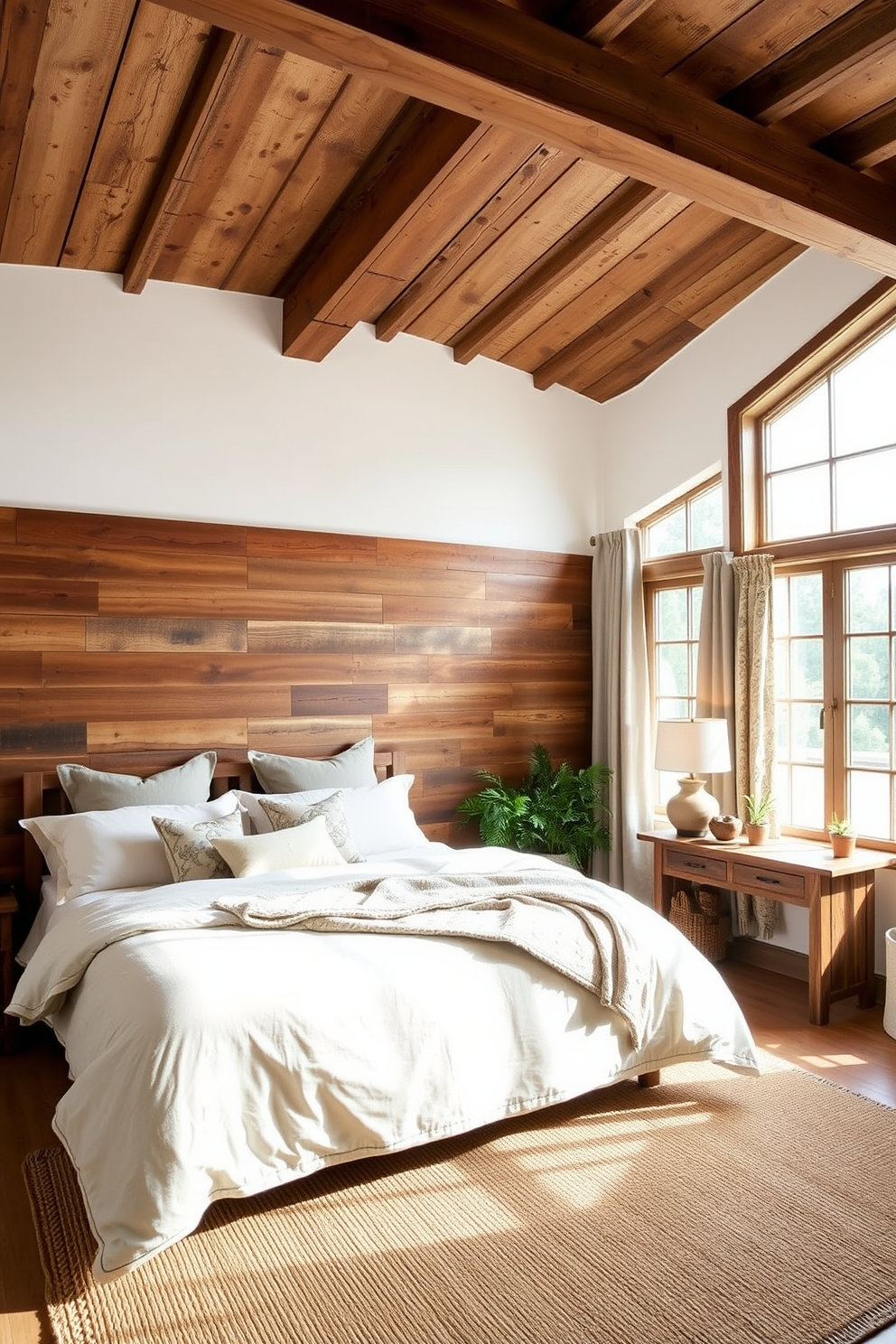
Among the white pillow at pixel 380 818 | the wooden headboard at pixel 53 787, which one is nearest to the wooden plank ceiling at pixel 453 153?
the wooden headboard at pixel 53 787

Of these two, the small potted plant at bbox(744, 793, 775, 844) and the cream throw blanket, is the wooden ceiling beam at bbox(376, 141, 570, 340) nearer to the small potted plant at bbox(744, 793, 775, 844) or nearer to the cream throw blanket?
the cream throw blanket

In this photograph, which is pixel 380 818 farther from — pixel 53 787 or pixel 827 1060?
pixel 827 1060

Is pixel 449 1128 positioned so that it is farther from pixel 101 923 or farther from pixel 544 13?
pixel 544 13

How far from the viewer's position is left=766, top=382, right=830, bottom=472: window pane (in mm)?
4555

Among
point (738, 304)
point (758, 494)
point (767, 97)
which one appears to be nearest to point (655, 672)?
point (758, 494)

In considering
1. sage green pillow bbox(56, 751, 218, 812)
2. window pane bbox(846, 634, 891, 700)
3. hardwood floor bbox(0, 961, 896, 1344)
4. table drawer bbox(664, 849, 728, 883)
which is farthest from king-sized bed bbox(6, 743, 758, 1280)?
window pane bbox(846, 634, 891, 700)

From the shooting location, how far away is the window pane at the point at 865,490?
423cm

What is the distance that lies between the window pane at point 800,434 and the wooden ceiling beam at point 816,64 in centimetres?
193

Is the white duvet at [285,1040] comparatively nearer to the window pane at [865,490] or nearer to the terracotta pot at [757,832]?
the terracotta pot at [757,832]

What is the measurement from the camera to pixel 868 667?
14.1 feet

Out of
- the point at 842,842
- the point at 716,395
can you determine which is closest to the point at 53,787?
the point at 842,842

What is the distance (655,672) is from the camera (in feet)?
18.3

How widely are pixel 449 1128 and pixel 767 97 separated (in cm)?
306

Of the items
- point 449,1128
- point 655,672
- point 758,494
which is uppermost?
point 758,494
